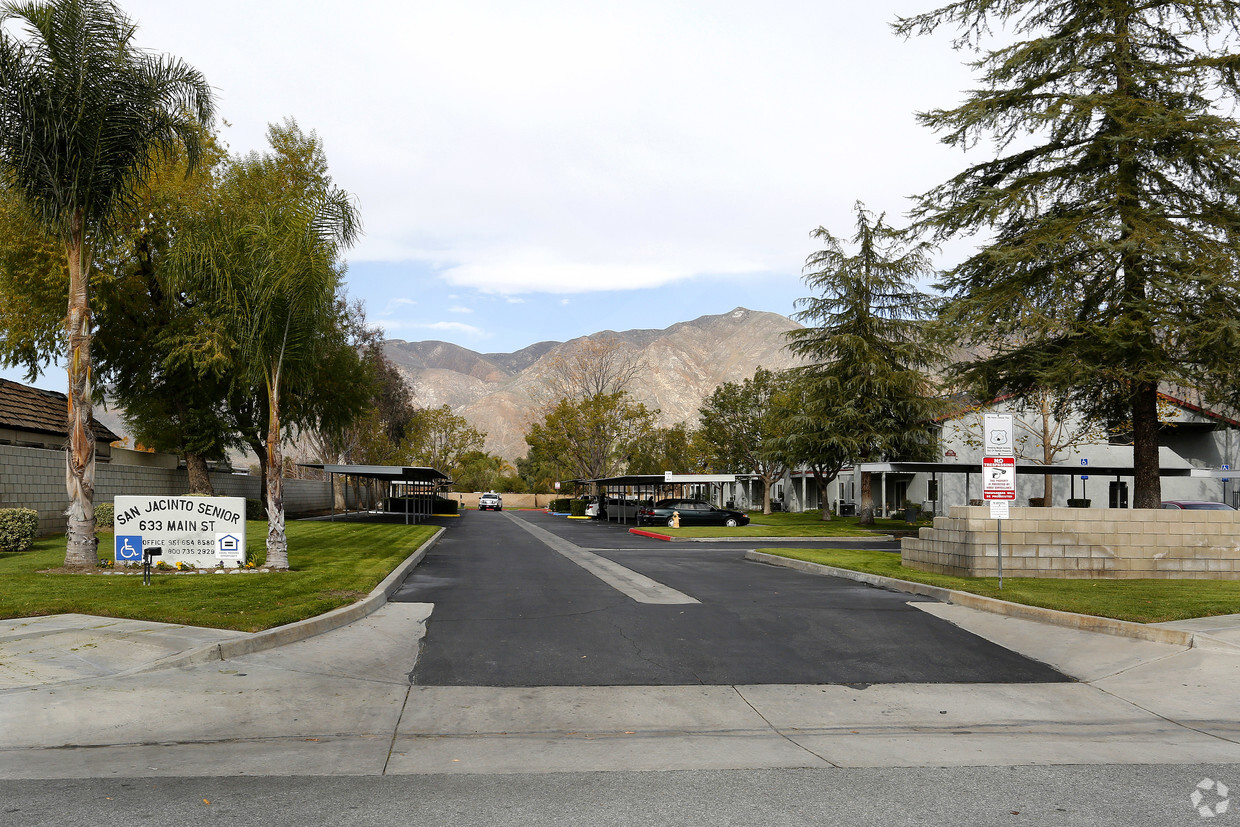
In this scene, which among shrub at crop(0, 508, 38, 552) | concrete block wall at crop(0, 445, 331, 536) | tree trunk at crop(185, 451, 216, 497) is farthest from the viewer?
tree trunk at crop(185, 451, 216, 497)

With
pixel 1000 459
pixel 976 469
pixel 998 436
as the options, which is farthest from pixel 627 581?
pixel 976 469

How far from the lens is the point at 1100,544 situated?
16.2m

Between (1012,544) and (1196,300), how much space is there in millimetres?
7581

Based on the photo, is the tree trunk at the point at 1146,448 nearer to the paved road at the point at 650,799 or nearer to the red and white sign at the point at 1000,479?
the red and white sign at the point at 1000,479

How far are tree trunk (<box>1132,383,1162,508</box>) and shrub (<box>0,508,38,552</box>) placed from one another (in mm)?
24405

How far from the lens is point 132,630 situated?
9.35 metres

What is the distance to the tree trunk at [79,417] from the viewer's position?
14758 mm

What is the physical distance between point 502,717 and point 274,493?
10741 mm

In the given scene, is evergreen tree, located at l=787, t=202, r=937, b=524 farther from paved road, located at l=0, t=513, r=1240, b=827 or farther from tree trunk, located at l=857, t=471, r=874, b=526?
paved road, located at l=0, t=513, r=1240, b=827

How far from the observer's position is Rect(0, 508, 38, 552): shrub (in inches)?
712

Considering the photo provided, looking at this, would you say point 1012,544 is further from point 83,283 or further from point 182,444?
point 182,444

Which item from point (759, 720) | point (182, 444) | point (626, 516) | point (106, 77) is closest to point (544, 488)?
point (626, 516)

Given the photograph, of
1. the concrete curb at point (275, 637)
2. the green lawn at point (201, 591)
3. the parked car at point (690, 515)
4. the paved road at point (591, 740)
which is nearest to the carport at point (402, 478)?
the parked car at point (690, 515)

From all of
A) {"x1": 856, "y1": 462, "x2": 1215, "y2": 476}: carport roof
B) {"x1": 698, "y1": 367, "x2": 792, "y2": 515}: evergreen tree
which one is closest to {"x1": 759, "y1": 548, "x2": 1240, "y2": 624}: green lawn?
{"x1": 856, "y1": 462, "x2": 1215, "y2": 476}: carport roof
